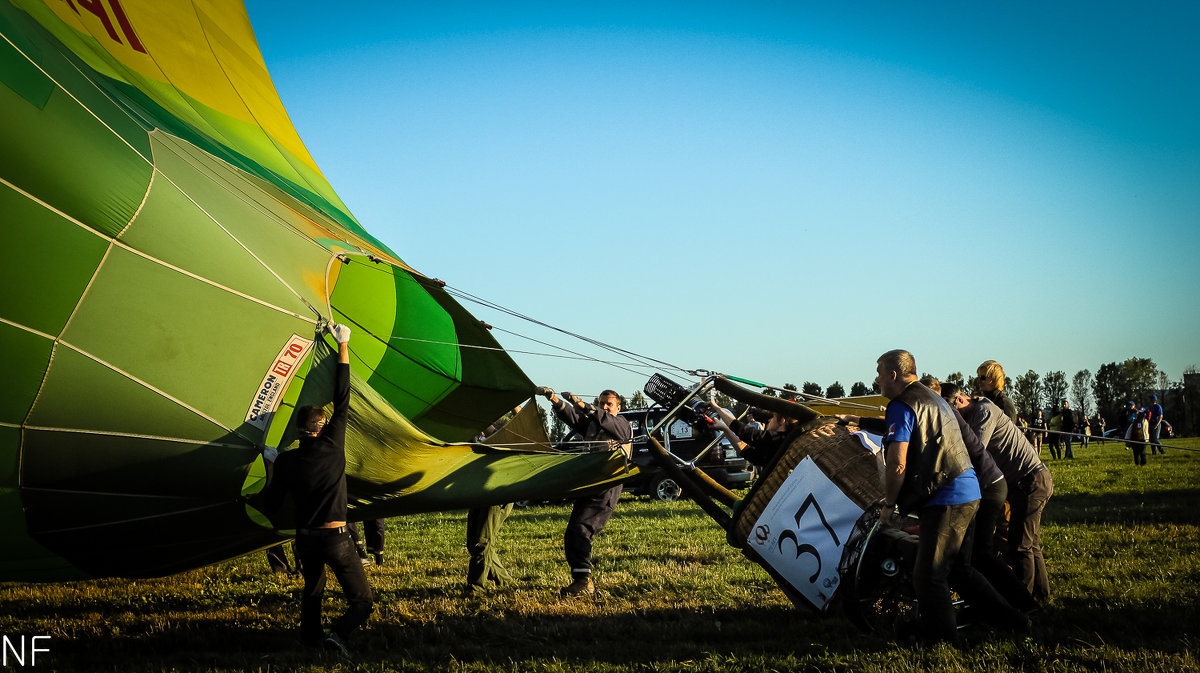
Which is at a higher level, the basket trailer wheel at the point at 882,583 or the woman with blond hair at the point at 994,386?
the woman with blond hair at the point at 994,386

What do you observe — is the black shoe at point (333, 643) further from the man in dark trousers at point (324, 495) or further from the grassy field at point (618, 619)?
the grassy field at point (618, 619)

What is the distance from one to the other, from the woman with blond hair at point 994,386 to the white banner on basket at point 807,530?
1722 mm

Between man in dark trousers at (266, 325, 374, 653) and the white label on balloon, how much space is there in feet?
1.47

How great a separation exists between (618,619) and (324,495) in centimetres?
201

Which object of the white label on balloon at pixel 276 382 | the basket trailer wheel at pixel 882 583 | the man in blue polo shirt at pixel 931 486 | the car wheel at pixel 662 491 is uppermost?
the white label on balloon at pixel 276 382

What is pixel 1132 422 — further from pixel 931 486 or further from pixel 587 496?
pixel 931 486

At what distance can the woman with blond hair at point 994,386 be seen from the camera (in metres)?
5.22

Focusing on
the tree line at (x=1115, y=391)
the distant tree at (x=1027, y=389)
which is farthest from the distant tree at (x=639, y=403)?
the distant tree at (x=1027, y=389)

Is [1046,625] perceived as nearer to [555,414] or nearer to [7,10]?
[555,414]

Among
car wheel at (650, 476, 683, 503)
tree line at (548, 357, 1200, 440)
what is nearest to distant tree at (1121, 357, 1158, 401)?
tree line at (548, 357, 1200, 440)

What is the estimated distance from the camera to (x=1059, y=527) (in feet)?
25.0

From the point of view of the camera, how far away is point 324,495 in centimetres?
430

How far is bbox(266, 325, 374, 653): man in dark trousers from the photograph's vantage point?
168 inches

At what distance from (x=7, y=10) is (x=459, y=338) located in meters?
4.31
